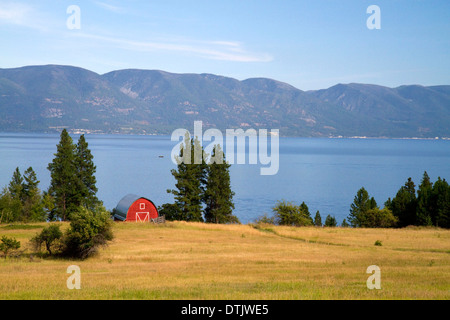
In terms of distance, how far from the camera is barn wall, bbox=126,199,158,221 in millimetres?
64562

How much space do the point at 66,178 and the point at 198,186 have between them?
65.3ft

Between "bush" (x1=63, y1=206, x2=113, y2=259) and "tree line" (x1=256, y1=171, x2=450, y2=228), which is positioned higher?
"bush" (x1=63, y1=206, x2=113, y2=259)

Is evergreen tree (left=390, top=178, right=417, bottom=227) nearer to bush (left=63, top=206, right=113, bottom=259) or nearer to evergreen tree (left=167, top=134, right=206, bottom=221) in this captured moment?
evergreen tree (left=167, top=134, right=206, bottom=221)

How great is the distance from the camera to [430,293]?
18.7 m

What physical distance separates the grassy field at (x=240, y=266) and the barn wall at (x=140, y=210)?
957 cm

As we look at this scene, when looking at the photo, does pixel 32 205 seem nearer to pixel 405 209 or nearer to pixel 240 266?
pixel 240 266

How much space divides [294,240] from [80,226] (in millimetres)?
22763

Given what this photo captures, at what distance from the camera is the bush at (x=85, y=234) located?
115ft

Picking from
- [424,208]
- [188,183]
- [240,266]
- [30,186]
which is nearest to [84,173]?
[188,183]

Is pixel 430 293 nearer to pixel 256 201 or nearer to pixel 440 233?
pixel 440 233

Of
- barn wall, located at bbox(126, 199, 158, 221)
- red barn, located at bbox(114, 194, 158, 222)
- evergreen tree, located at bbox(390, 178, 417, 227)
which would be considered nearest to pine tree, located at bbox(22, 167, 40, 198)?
red barn, located at bbox(114, 194, 158, 222)

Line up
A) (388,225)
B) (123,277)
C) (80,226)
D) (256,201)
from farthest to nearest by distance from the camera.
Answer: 1. (256,201)
2. (388,225)
3. (80,226)
4. (123,277)

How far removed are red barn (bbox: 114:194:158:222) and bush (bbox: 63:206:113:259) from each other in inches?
1104
